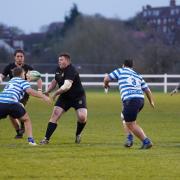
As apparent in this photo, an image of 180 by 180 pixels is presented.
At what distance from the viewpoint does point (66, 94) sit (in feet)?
53.8

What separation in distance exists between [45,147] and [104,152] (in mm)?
1463

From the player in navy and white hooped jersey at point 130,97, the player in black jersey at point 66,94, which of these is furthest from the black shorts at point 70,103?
the player in navy and white hooped jersey at point 130,97

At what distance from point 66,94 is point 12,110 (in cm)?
208

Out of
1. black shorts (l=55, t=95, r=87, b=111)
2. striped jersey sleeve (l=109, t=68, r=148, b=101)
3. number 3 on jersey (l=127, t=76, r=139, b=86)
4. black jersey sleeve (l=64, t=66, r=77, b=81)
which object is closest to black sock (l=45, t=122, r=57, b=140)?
black shorts (l=55, t=95, r=87, b=111)

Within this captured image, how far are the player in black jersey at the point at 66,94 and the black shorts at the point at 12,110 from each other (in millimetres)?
1189

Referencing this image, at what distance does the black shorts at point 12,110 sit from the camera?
1452 centimetres

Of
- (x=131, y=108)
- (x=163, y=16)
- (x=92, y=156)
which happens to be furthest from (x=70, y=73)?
(x=163, y=16)

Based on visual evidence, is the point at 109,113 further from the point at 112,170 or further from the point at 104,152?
the point at 112,170

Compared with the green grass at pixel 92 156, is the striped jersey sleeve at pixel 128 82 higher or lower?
higher

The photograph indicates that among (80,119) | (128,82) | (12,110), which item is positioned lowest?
(80,119)

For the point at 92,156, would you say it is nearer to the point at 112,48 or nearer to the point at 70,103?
the point at 70,103

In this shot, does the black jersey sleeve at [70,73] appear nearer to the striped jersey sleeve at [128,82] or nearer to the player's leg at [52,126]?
the player's leg at [52,126]

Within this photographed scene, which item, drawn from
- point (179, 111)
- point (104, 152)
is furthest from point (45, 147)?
point (179, 111)

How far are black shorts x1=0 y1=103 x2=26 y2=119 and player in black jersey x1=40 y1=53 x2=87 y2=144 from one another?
3.90ft
